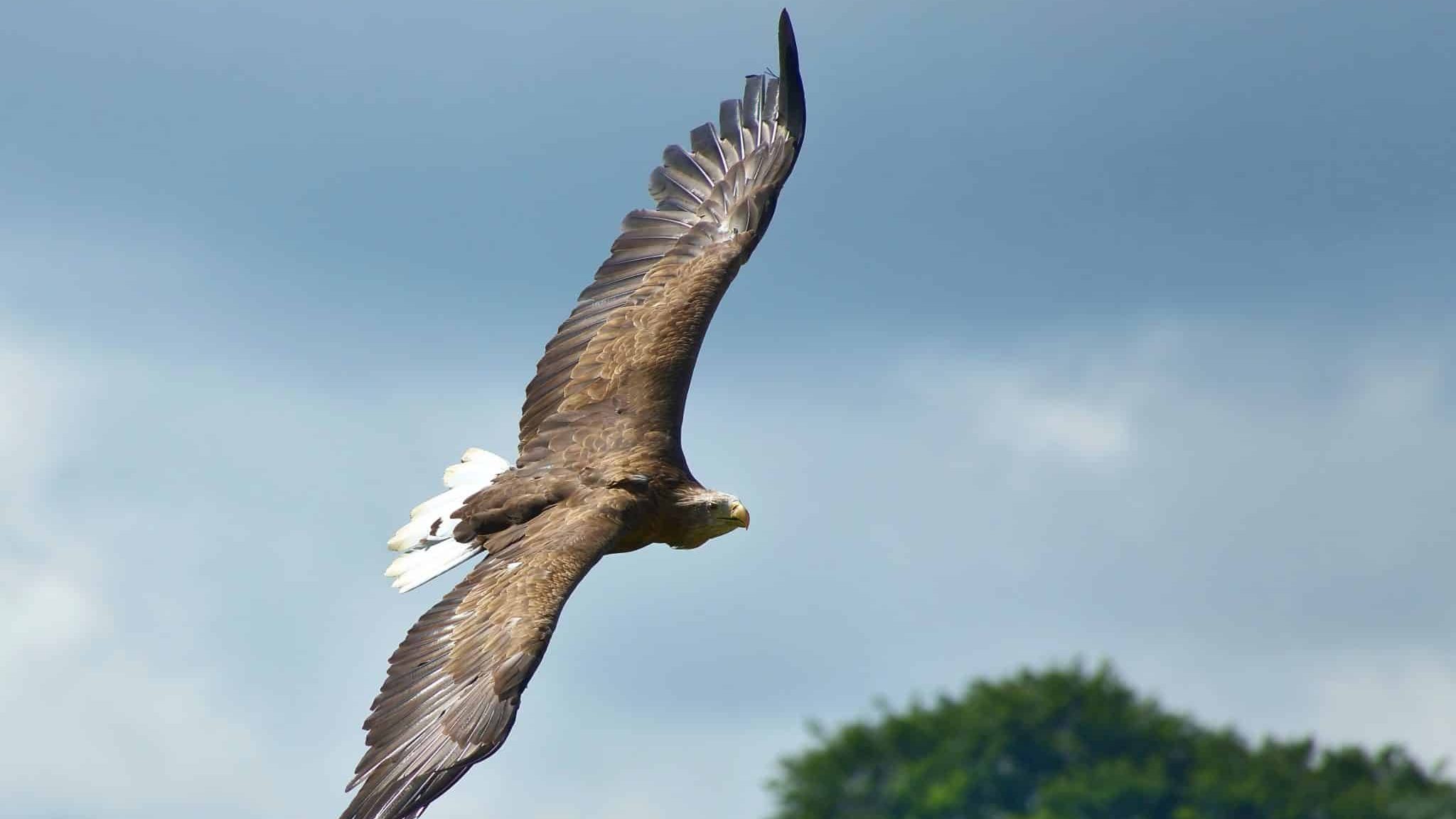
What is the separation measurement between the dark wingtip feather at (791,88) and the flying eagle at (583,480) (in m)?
0.02

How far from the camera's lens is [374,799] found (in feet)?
42.8

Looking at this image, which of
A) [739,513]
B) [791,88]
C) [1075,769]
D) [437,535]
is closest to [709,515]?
[739,513]

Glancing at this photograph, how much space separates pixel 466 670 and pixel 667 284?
4.95 meters

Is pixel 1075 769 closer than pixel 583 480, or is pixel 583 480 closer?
pixel 583 480

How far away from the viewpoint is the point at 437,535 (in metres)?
16.0

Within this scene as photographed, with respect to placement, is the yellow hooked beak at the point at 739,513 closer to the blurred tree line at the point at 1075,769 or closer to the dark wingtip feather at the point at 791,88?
the dark wingtip feather at the point at 791,88

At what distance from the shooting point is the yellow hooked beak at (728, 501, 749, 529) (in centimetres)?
1575

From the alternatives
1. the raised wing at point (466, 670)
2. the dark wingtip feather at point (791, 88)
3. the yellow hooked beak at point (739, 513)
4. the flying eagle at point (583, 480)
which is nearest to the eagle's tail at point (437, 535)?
the flying eagle at point (583, 480)

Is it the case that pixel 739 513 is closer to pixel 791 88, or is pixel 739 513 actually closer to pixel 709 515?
pixel 709 515

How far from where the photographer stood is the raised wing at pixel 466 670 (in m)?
13.2

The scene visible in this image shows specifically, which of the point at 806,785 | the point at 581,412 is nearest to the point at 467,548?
the point at 581,412

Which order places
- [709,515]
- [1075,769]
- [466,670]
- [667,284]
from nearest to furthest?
1. [466,670]
2. [709,515]
3. [667,284]
4. [1075,769]

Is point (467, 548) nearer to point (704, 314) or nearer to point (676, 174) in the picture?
point (704, 314)

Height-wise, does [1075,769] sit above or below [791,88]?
above
